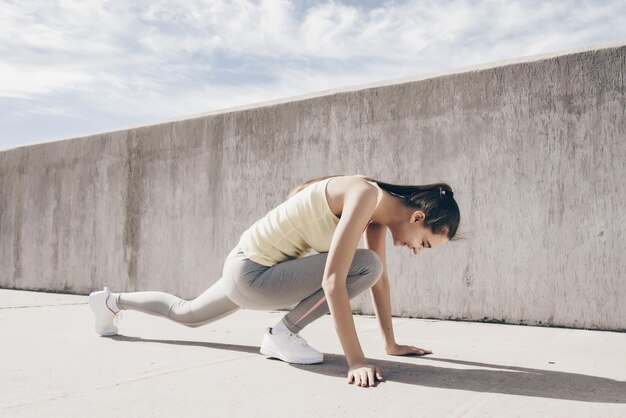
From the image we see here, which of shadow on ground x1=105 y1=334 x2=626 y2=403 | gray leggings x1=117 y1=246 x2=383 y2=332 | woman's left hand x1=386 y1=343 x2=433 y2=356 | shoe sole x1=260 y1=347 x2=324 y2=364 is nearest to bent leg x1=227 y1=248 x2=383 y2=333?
gray leggings x1=117 y1=246 x2=383 y2=332

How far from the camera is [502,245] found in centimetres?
381

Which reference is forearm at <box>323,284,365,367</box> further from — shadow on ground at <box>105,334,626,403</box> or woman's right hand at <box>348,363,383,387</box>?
shadow on ground at <box>105,334,626,403</box>

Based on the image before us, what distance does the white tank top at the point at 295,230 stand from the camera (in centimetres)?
246

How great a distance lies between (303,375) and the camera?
2328 mm

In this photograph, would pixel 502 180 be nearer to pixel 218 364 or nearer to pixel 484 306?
pixel 484 306

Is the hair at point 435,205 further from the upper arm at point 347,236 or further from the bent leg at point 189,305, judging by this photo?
the bent leg at point 189,305

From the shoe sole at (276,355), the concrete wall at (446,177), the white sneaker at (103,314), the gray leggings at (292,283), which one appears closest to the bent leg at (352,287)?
the gray leggings at (292,283)

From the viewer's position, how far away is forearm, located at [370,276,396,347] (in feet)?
8.80

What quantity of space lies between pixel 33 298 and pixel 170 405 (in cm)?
422

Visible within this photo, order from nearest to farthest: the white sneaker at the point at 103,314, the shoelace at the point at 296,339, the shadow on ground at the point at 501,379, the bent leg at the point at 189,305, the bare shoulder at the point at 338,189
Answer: the shadow on ground at the point at 501,379 → the bare shoulder at the point at 338,189 → the shoelace at the point at 296,339 → the bent leg at the point at 189,305 → the white sneaker at the point at 103,314

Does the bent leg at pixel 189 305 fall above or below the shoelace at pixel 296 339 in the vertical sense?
above

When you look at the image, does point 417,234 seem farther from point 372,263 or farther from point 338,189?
point 338,189

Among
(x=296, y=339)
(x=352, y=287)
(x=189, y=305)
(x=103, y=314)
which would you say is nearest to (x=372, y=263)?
(x=352, y=287)

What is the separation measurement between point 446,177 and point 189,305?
1.95 m
